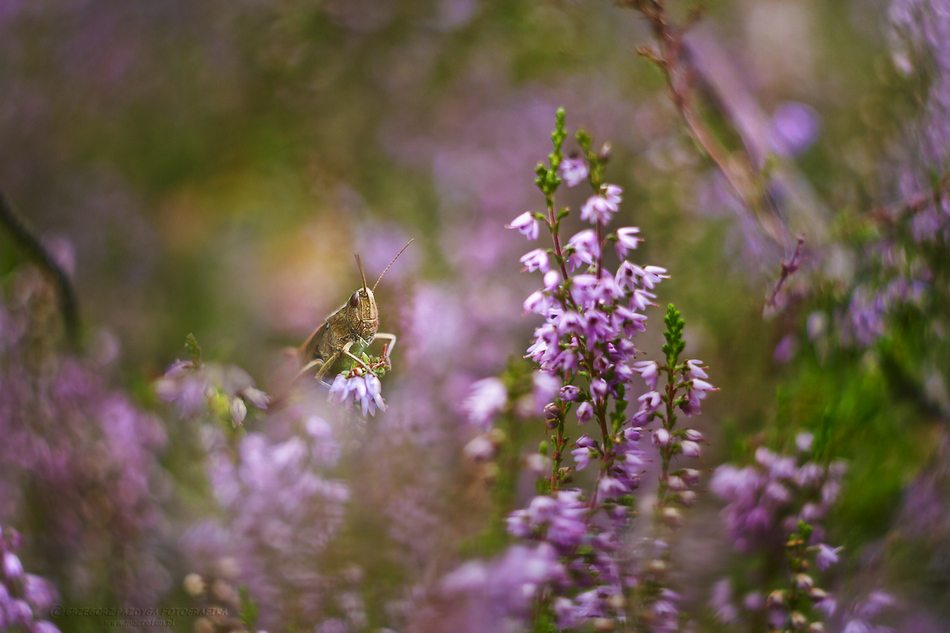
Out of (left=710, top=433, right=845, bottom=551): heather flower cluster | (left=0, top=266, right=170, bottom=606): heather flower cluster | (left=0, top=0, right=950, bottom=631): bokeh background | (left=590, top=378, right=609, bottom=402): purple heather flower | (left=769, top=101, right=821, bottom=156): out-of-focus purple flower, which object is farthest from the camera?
(left=769, top=101, right=821, bottom=156): out-of-focus purple flower

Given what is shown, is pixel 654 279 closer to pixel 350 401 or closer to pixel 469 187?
pixel 350 401

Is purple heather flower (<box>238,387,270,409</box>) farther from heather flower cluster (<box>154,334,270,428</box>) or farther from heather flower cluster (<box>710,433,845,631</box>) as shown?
heather flower cluster (<box>710,433,845,631</box>)

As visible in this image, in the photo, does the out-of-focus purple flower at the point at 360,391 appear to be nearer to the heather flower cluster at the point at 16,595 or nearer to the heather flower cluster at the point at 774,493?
the heather flower cluster at the point at 16,595

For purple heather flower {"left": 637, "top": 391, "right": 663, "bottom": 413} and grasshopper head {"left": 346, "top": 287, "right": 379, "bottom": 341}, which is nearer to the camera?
purple heather flower {"left": 637, "top": 391, "right": 663, "bottom": 413}

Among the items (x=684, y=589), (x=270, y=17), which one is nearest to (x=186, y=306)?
(x=270, y=17)

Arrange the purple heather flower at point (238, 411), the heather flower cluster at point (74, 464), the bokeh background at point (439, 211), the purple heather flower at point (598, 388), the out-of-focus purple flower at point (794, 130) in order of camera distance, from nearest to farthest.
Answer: the purple heather flower at point (598, 388), the purple heather flower at point (238, 411), the bokeh background at point (439, 211), the heather flower cluster at point (74, 464), the out-of-focus purple flower at point (794, 130)

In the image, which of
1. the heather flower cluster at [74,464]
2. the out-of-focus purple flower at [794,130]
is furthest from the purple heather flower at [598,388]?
the out-of-focus purple flower at [794,130]

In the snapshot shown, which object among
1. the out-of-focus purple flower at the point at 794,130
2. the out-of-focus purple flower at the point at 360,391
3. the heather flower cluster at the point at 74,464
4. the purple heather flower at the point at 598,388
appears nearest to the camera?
the purple heather flower at the point at 598,388

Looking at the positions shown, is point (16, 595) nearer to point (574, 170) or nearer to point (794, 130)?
point (574, 170)

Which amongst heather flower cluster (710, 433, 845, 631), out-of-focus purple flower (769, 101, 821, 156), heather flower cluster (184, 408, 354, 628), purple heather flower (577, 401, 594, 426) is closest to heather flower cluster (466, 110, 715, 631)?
purple heather flower (577, 401, 594, 426)
